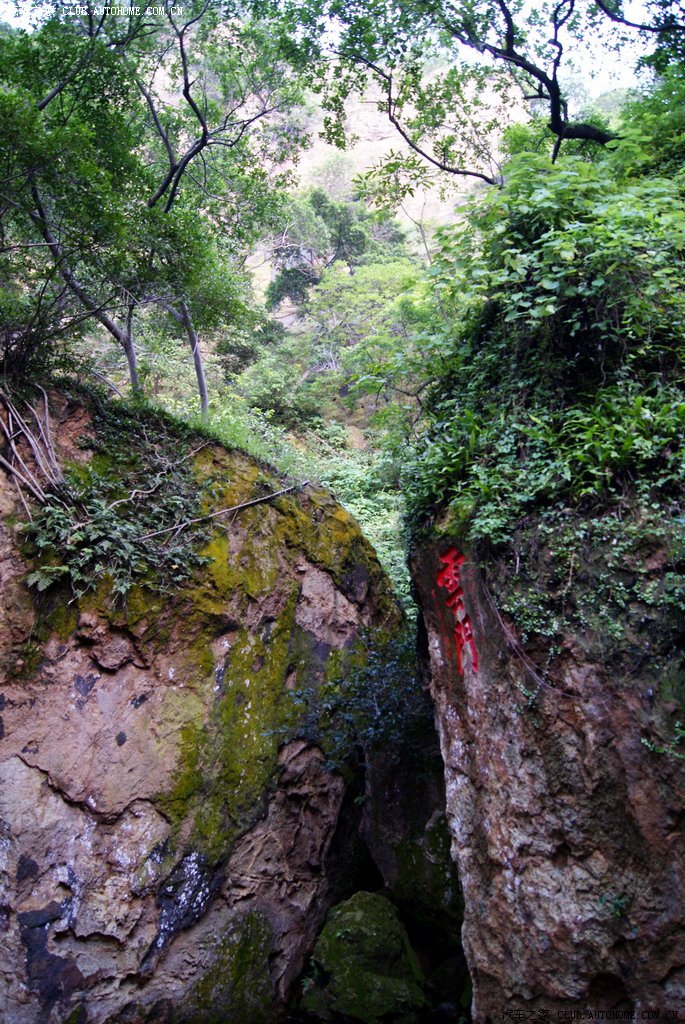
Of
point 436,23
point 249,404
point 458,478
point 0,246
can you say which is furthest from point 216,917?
point 249,404

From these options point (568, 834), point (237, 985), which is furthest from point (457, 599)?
point (237, 985)

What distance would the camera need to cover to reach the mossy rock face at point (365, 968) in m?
4.90

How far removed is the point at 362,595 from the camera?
7.17 meters

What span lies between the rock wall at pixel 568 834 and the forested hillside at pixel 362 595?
0.02 m

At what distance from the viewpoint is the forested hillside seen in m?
3.68

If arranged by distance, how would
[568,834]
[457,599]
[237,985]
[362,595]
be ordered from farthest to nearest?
[362,595], [237,985], [457,599], [568,834]

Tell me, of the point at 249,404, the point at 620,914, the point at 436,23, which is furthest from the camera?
the point at 249,404

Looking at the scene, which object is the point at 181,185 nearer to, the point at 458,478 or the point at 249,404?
the point at 249,404

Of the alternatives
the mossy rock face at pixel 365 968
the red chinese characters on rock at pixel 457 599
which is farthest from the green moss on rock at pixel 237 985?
the red chinese characters on rock at pixel 457 599

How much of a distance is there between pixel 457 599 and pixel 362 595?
2.70 meters

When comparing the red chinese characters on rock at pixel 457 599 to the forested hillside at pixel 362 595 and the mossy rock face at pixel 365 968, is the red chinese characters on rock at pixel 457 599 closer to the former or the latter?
the forested hillside at pixel 362 595

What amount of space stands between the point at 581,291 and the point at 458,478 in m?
1.49

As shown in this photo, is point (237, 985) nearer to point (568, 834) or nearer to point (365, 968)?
point (365, 968)

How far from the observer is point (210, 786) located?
5.41 m
